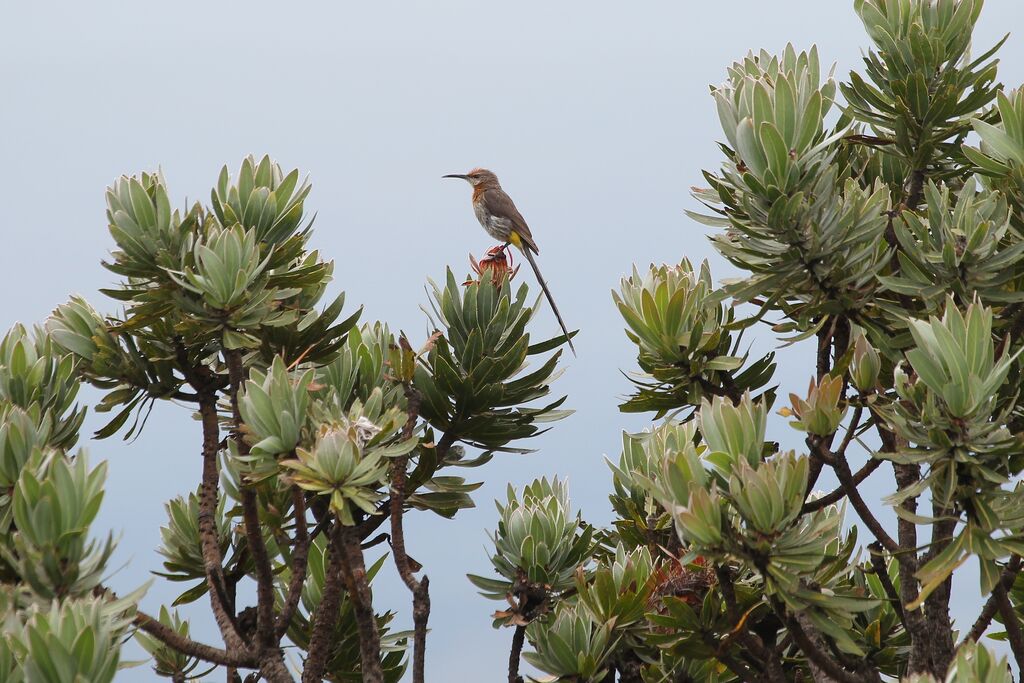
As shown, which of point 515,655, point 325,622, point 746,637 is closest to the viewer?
point 746,637

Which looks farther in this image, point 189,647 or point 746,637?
point 189,647

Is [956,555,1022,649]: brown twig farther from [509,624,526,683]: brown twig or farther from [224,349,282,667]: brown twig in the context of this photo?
[224,349,282,667]: brown twig

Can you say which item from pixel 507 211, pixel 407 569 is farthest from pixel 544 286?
pixel 407 569

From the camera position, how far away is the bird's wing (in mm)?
9031

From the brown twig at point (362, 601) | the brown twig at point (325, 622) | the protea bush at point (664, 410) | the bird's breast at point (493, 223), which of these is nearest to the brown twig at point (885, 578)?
the protea bush at point (664, 410)

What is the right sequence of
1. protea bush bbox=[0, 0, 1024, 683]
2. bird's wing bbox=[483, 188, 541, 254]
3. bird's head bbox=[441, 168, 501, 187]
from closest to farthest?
1. protea bush bbox=[0, 0, 1024, 683]
2. bird's wing bbox=[483, 188, 541, 254]
3. bird's head bbox=[441, 168, 501, 187]

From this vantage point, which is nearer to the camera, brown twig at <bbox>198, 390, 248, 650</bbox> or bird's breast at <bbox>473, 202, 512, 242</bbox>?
brown twig at <bbox>198, 390, 248, 650</bbox>

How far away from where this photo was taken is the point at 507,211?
923 centimetres

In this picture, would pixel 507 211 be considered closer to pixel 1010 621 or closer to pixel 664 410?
pixel 664 410

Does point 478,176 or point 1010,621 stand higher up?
point 478,176

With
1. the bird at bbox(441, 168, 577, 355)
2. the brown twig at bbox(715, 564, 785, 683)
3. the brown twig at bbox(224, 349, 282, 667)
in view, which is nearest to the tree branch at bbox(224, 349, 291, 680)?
the brown twig at bbox(224, 349, 282, 667)

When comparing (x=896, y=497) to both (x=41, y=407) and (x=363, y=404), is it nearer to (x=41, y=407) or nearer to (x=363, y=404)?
(x=363, y=404)

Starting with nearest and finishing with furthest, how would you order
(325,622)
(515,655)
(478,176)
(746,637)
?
(746,637) < (325,622) < (515,655) < (478,176)

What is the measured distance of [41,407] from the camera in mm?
3594
